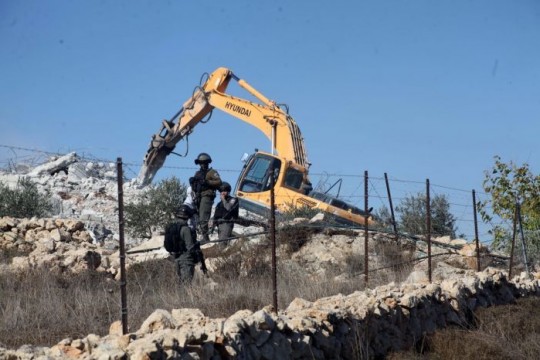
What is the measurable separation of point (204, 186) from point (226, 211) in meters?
1.12

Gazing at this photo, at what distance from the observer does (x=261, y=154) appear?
2417 centimetres

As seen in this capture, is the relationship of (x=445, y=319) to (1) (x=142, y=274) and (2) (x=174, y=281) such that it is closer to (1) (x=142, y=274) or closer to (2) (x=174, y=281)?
(2) (x=174, y=281)

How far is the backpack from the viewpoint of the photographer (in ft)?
46.0

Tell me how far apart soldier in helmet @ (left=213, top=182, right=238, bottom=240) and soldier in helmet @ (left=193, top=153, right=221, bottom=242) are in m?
0.40

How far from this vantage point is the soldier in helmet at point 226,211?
709 inches

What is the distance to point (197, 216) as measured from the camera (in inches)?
682

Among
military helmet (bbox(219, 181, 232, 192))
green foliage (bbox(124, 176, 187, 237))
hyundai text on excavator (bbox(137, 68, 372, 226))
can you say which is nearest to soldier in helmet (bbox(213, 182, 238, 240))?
military helmet (bbox(219, 181, 232, 192))

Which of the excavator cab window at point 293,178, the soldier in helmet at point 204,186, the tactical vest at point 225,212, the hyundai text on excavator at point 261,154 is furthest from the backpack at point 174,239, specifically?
the excavator cab window at point 293,178

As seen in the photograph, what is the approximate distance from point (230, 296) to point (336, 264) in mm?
7411

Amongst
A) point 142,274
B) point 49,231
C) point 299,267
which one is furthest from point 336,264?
point 49,231

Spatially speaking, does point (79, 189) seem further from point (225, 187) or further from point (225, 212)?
point (225, 187)

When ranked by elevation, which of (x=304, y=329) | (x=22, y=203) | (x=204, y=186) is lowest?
(x=304, y=329)

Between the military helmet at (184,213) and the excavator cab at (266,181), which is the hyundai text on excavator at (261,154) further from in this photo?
the military helmet at (184,213)

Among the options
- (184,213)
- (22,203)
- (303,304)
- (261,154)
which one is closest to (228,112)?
(261,154)
